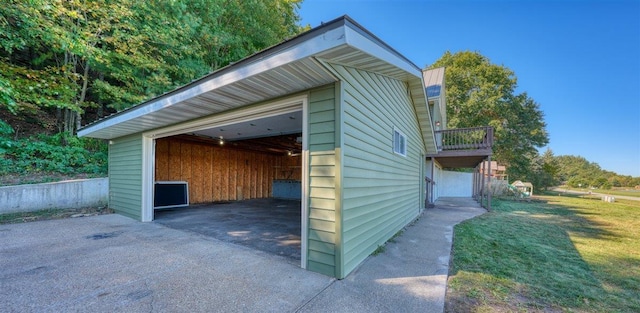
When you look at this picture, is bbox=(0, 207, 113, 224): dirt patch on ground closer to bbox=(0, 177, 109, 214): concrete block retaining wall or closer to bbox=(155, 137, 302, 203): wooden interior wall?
bbox=(0, 177, 109, 214): concrete block retaining wall

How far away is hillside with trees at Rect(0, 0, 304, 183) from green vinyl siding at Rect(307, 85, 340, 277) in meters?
7.14

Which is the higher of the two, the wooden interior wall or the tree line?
the tree line

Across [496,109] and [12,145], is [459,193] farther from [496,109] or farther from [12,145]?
[12,145]

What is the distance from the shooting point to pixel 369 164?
3461 mm

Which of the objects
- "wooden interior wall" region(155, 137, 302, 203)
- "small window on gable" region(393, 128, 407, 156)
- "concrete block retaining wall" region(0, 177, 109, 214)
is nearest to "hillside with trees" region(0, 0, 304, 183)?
"concrete block retaining wall" region(0, 177, 109, 214)

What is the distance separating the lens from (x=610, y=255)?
3932 mm

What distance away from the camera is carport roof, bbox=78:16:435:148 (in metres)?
2.04

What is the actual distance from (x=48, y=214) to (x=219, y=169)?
16.9ft

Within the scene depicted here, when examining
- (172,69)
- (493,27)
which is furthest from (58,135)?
(493,27)

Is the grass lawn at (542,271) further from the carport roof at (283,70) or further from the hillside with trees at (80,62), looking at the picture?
the hillside with trees at (80,62)

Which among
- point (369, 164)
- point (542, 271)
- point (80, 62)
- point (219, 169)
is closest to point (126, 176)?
point (219, 169)

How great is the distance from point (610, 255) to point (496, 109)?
2053 centimetres

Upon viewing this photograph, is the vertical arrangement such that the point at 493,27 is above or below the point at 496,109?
above

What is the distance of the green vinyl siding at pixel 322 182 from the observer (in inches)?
108
